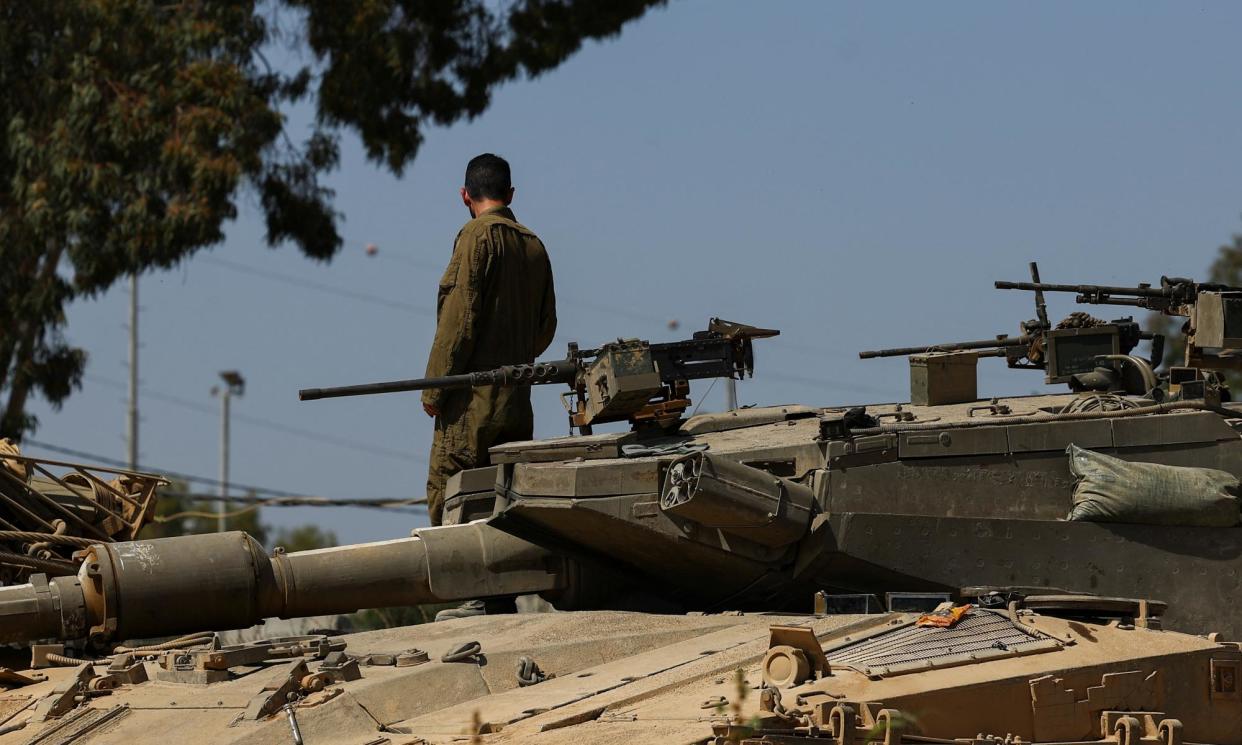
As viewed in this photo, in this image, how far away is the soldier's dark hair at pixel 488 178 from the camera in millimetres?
12898

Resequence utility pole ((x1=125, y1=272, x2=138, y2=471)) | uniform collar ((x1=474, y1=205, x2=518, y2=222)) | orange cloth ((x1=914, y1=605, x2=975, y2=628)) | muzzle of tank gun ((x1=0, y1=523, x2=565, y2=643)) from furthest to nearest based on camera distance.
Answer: utility pole ((x1=125, y1=272, x2=138, y2=471)) < uniform collar ((x1=474, y1=205, x2=518, y2=222)) < muzzle of tank gun ((x1=0, y1=523, x2=565, y2=643)) < orange cloth ((x1=914, y1=605, x2=975, y2=628))

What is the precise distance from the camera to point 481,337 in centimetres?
1255

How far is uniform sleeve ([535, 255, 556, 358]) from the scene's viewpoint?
42.4 ft

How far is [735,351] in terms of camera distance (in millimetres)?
11977

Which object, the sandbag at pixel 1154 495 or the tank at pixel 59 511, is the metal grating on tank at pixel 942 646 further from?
the tank at pixel 59 511

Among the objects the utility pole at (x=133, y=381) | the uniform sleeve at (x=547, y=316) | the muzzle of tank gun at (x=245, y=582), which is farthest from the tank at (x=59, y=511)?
the utility pole at (x=133, y=381)

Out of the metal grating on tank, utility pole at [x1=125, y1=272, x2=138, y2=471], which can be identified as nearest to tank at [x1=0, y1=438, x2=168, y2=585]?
the metal grating on tank

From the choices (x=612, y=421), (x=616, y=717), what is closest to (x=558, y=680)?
(x=616, y=717)

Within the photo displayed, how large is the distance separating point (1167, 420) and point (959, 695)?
9.15ft

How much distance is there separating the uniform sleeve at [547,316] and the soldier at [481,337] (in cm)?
13

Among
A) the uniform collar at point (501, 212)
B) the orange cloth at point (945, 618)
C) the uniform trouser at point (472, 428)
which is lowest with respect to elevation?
the orange cloth at point (945, 618)

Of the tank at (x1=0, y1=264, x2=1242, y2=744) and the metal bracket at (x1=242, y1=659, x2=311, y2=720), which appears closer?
the tank at (x1=0, y1=264, x2=1242, y2=744)

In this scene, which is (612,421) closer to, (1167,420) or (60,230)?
(1167,420)

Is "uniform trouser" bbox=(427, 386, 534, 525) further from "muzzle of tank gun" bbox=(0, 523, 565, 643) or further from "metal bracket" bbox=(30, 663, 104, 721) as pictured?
"metal bracket" bbox=(30, 663, 104, 721)
